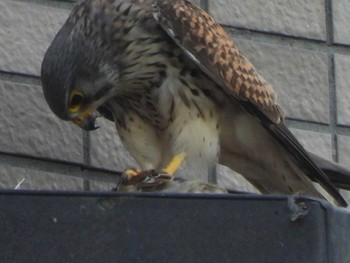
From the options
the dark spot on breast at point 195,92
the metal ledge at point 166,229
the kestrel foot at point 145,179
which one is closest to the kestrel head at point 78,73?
the dark spot on breast at point 195,92

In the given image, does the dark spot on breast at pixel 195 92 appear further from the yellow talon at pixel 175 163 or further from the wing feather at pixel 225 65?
the yellow talon at pixel 175 163

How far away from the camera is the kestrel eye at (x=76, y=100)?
3.94 m

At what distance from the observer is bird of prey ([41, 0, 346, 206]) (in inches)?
160

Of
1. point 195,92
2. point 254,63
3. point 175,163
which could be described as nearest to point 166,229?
point 175,163

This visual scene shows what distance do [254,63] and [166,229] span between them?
2365 mm

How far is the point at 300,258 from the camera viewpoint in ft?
7.79

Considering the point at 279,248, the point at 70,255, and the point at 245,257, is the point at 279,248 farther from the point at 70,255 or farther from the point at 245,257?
the point at 70,255

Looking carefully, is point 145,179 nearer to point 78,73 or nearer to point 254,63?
point 78,73

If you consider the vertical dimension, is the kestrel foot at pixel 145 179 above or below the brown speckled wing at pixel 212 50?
below

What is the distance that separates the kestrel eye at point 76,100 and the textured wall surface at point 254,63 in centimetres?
37

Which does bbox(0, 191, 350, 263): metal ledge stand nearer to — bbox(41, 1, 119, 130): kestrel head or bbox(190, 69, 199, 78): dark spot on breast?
bbox(41, 1, 119, 130): kestrel head

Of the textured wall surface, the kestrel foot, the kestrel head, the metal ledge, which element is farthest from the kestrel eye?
the metal ledge

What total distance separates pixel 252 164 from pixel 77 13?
0.77 m

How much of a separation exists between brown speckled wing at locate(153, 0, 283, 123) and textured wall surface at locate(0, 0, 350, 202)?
460 mm
